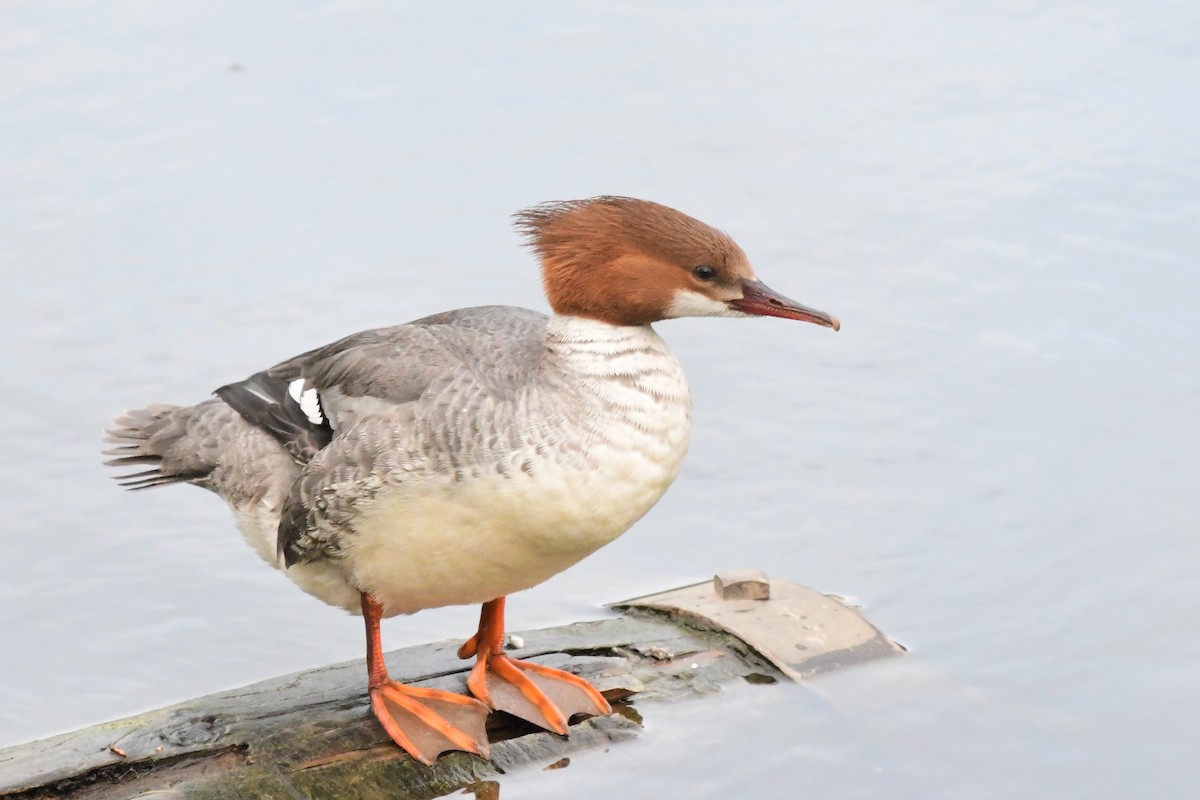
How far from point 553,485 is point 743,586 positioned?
3.37ft

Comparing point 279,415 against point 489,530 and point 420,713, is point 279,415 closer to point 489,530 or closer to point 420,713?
point 489,530

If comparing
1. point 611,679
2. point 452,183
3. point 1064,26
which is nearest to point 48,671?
point 611,679

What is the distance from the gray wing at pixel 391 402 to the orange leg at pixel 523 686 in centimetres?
52

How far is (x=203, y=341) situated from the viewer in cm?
709

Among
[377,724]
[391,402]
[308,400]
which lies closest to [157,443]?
[308,400]

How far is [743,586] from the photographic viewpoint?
4.95 metres

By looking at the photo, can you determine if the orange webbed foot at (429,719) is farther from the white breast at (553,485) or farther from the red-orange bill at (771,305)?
the red-orange bill at (771,305)

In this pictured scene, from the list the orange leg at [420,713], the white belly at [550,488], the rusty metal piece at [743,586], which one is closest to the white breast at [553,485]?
the white belly at [550,488]

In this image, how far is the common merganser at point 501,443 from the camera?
13.7ft

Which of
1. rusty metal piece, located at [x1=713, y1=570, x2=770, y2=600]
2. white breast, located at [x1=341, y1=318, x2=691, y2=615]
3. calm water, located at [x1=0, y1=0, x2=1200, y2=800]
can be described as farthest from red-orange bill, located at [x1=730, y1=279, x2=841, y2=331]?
calm water, located at [x1=0, y1=0, x2=1200, y2=800]

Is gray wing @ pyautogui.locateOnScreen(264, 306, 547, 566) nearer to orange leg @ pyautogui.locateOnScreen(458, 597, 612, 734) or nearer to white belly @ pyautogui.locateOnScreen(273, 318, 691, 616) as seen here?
white belly @ pyautogui.locateOnScreen(273, 318, 691, 616)

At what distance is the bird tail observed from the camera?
490cm

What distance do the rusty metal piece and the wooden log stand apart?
0.02m

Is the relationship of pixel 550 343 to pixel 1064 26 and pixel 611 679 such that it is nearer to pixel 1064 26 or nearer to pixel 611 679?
Answer: pixel 611 679
